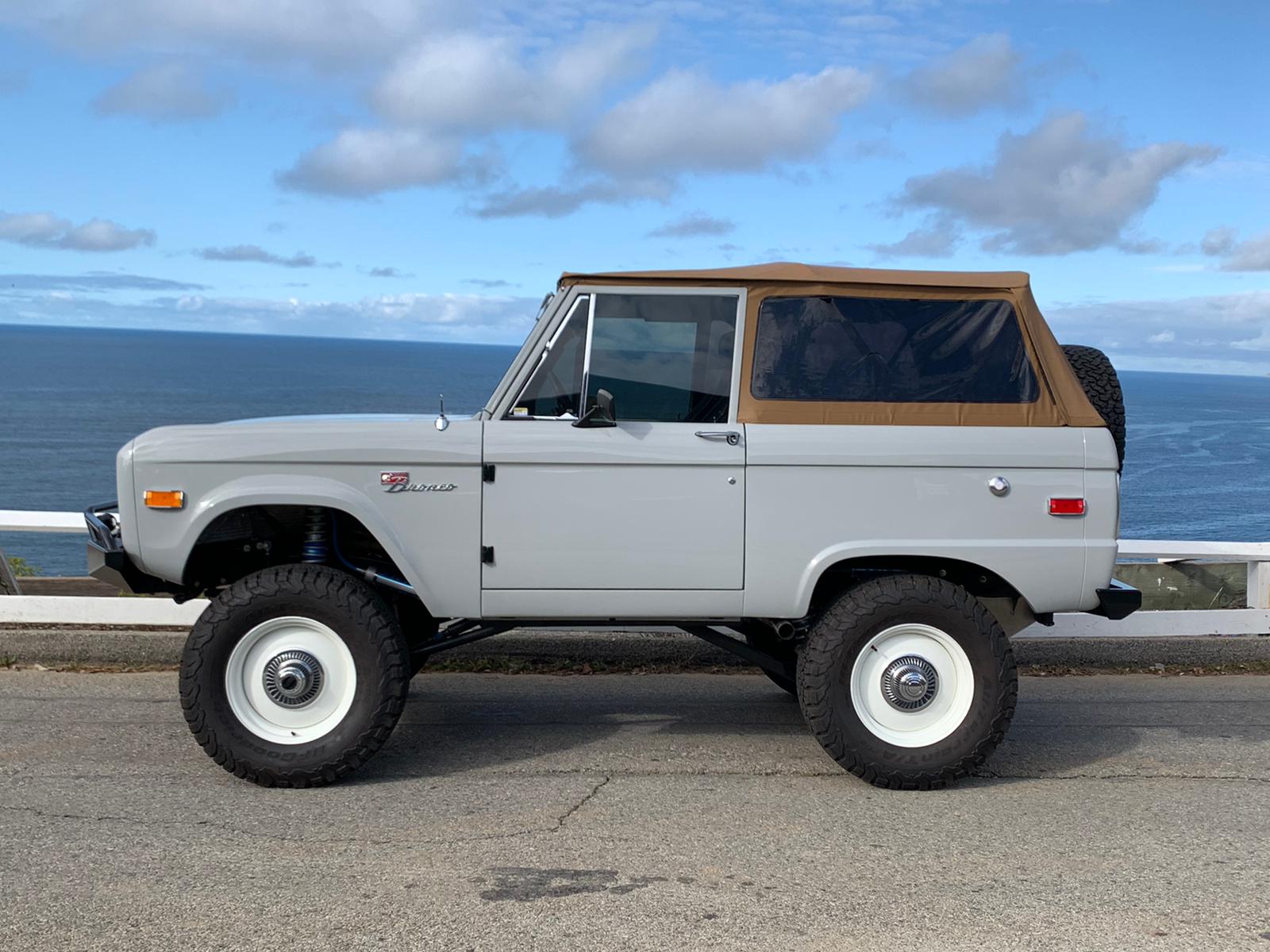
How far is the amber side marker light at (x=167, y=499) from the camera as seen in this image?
5.18 m

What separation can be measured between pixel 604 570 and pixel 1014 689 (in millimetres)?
1809

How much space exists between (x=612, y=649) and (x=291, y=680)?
2.52 m

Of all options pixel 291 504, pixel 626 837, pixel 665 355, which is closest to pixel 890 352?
pixel 665 355

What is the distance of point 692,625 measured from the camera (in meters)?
5.57

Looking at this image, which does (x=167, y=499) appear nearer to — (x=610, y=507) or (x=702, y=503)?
(x=610, y=507)

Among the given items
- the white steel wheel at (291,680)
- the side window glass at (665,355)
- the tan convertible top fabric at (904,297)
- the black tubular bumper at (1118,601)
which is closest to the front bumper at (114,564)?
the white steel wheel at (291,680)

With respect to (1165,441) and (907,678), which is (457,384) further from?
(907,678)

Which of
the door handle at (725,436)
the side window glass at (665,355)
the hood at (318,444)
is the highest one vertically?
the side window glass at (665,355)

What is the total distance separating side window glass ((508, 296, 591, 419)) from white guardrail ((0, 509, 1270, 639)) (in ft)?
9.95

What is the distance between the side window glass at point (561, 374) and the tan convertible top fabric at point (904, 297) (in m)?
0.19

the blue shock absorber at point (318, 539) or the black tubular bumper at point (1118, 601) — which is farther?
the blue shock absorber at point (318, 539)

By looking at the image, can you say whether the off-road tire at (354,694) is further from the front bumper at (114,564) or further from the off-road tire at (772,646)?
the off-road tire at (772,646)

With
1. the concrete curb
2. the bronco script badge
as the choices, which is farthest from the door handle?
the concrete curb

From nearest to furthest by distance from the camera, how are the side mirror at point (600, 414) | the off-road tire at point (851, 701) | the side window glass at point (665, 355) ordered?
the side mirror at point (600, 414)
the off-road tire at point (851, 701)
the side window glass at point (665, 355)
